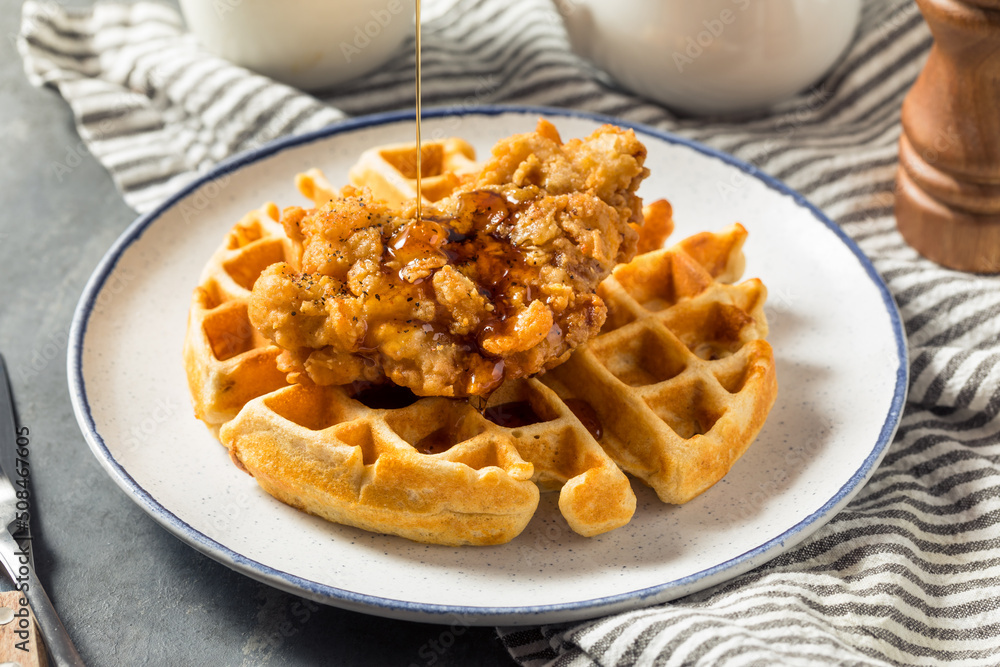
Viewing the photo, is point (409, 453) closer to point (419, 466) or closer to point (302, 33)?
point (419, 466)

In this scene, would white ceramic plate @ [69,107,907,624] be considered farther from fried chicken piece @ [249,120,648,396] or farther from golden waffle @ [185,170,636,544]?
fried chicken piece @ [249,120,648,396]

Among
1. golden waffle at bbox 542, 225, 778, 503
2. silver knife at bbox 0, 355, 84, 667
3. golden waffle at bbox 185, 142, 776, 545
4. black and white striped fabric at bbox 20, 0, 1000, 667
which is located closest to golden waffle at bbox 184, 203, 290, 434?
golden waffle at bbox 185, 142, 776, 545

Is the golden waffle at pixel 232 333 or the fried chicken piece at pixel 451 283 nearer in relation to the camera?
the fried chicken piece at pixel 451 283

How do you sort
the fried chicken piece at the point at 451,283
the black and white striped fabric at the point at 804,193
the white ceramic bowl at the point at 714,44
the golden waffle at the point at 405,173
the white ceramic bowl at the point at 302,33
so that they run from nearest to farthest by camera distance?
1. the black and white striped fabric at the point at 804,193
2. the fried chicken piece at the point at 451,283
3. the golden waffle at the point at 405,173
4. the white ceramic bowl at the point at 714,44
5. the white ceramic bowl at the point at 302,33

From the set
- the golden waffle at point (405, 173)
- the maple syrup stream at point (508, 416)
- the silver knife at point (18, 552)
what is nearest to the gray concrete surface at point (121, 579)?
the silver knife at point (18, 552)

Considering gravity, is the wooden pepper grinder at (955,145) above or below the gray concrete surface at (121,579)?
above

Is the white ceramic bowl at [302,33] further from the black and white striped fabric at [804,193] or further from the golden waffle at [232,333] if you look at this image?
the golden waffle at [232,333]

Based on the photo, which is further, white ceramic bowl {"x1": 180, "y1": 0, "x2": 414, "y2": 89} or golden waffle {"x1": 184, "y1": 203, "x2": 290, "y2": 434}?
white ceramic bowl {"x1": 180, "y1": 0, "x2": 414, "y2": 89}

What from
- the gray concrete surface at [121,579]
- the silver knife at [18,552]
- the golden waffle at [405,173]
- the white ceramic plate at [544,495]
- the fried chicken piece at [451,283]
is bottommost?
the gray concrete surface at [121,579]
